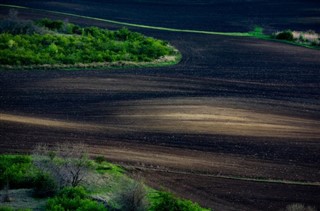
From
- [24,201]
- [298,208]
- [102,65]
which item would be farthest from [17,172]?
[102,65]

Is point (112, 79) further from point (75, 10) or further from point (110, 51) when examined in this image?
point (75, 10)

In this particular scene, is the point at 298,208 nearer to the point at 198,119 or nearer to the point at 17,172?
the point at 17,172

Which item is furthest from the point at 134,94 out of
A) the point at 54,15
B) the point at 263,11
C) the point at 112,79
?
the point at 263,11

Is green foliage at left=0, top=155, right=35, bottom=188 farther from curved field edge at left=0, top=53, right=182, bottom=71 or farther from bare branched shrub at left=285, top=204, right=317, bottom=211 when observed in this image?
curved field edge at left=0, top=53, right=182, bottom=71

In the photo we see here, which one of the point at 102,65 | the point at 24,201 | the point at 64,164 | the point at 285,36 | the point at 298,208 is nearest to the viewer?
the point at 298,208

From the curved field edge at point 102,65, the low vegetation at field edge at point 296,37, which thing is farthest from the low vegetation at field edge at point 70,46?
the low vegetation at field edge at point 296,37

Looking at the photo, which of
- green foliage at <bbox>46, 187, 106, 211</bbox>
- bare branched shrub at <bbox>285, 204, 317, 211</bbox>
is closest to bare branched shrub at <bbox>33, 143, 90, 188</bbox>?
green foliage at <bbox>46, 187, 106, 211</bbox>
